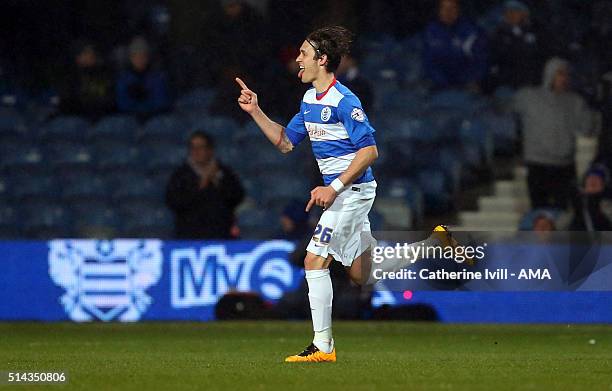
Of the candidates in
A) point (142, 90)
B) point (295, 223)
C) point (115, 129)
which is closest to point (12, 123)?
point (115, 129)

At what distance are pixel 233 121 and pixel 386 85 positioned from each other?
2.02 metres

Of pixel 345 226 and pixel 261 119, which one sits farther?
pixel 261 119

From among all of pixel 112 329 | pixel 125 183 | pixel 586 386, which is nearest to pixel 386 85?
pixel 125 183

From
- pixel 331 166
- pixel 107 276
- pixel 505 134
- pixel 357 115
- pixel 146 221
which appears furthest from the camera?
pixel 146 221

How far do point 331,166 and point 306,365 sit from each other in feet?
4.55

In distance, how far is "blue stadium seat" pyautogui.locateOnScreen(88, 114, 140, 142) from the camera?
1770cm

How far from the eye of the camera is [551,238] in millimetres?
13703

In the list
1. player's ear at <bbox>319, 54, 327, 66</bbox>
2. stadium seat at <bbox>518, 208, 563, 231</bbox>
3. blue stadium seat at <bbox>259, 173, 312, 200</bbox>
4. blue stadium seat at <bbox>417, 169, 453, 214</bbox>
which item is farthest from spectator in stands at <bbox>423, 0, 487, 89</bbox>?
player's ear at <bbox>319, 54, 327, 66</bbox>

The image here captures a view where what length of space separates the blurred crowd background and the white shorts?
545 centimetres

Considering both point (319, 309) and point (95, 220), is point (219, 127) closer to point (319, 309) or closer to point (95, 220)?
point (95, 220)

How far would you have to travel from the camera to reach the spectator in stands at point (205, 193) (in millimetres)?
15008

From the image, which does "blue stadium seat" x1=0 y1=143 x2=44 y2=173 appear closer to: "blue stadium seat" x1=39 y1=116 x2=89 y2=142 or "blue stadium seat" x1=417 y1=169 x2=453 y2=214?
"blue stadium seat" x1=39 y1=116 x2=89 y2=142

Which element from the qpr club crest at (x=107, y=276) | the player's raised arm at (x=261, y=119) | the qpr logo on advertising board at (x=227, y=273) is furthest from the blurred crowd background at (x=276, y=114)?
the player's raised arm at (x=261, y=119)

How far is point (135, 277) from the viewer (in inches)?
572
